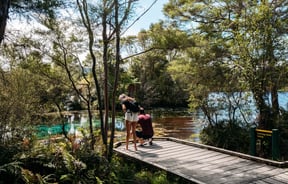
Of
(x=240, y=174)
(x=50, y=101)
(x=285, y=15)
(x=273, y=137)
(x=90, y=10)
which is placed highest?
(x=285, y=15)

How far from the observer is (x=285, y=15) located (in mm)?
8211

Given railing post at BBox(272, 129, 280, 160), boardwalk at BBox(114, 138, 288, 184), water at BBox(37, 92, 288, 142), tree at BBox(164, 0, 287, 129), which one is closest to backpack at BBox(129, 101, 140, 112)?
boardwalk at BBox(114, 138, 288, 184)

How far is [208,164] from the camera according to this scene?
19.0 feet

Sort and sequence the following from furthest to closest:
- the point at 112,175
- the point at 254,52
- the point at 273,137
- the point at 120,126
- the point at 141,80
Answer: the point at 141,80
the point at 120,126
the point at 254,52
the point at 273,137
the point at 112,175

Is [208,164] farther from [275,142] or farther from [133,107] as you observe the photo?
[133,107]

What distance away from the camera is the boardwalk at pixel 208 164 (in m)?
4.87

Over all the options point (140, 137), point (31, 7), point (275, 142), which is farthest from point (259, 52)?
point (31, 7)

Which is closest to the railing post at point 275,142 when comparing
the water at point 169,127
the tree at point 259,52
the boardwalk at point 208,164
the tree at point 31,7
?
the boardwalk at point 208,164

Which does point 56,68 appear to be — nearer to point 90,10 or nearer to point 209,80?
point 90,10

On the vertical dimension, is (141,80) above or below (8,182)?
above

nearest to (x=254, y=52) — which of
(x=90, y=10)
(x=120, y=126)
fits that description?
(x=90, y=10)

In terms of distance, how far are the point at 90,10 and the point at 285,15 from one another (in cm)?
597

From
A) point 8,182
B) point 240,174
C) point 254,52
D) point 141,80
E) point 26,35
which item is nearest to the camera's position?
A: point 8,182

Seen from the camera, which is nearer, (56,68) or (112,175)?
(112,175)
